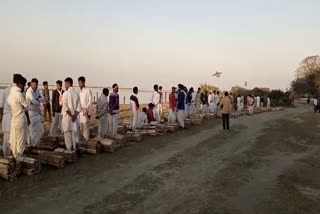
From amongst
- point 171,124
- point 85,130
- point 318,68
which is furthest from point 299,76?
point 85,130

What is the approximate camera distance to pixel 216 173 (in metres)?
11.4

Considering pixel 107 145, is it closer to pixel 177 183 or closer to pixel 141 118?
pixel 177 183

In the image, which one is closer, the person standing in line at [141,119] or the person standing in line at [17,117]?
the person standing in line at [17,117]

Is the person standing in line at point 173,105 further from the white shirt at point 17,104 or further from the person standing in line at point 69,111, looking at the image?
the white shirt at point 17,104

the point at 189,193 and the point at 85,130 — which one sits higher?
the point at 85,130

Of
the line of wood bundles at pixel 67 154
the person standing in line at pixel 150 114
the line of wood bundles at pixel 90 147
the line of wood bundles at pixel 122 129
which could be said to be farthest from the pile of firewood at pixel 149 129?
the line of wood bundles at pixel 67 154

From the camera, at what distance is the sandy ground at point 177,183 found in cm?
838

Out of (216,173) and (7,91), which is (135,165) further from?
(7,91)

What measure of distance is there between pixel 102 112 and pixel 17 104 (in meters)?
5.37

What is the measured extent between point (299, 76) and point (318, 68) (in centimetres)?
493

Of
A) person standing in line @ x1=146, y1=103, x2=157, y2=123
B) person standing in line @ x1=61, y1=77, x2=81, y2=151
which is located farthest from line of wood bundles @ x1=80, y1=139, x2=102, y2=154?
person standing in line @ x1=146, y1=103, x2=157, y2=123

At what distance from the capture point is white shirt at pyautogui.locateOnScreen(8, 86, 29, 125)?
10570 mm

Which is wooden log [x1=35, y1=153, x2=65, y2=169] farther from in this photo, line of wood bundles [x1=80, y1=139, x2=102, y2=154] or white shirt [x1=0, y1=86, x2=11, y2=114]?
line of wood bundles [x1=80, y1=139, x2=102, y2=154]

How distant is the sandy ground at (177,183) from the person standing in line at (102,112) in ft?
4.33
